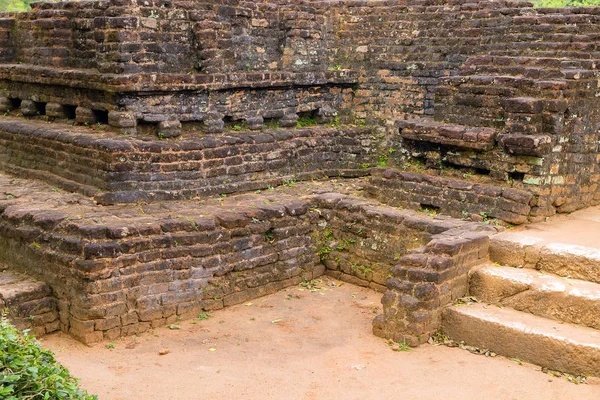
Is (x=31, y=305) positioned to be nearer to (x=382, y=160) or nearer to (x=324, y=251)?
(x=324, y=251)

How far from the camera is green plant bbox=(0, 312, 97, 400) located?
4312 mm

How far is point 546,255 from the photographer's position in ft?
25.3

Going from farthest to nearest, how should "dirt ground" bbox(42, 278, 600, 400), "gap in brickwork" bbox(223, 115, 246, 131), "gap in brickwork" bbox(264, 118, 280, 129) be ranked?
"gap in brickwork" bbox(264, 118, 280, 129)
"gap in brickwork" bbox(223, 115, 246, 131)
"dirt ground" bbox(42, 278, 600, 400)

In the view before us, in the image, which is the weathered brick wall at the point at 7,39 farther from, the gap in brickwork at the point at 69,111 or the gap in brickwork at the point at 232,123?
the gap in brickwork at the point at 232,123

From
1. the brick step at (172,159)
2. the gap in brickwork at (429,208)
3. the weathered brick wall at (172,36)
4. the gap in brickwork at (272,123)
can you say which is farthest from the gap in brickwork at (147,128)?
the gap in brickwork at (429,208)

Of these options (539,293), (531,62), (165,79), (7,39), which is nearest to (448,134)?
(531,62)

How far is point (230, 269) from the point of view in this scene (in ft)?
28.1

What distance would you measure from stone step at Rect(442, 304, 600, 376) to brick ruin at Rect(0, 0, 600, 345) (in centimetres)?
27

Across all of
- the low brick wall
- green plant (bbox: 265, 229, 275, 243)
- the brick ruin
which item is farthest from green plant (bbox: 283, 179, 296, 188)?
the low brick wall

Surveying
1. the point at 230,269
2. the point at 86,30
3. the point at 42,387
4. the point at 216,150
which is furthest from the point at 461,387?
the point at 86,30

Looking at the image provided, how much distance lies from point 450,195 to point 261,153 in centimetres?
258

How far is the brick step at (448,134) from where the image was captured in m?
8.80

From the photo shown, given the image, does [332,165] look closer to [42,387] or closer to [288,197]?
[288,197]

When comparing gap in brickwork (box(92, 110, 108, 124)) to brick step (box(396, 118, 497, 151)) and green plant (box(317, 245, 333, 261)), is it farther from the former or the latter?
brick step (box(396, 118, 497, 151))
